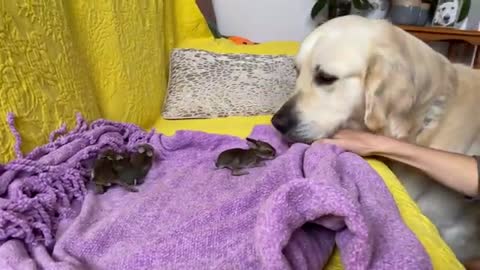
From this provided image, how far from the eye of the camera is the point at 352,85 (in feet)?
3.65

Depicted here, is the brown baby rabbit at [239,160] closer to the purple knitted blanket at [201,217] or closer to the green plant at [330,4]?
the purple knitted blanket at [201,217]

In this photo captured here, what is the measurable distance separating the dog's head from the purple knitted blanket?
0.21 meters

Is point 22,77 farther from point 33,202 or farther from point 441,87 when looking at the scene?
point 441,87

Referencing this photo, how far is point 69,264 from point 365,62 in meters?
0.78

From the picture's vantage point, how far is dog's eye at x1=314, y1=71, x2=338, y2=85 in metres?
1.14

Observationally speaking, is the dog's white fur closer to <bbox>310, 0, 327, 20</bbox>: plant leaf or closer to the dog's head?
<bbox>310, 0, 327, 20</bbox>: plant leaf

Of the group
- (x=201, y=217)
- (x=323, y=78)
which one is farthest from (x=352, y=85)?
(x=201, y=217)

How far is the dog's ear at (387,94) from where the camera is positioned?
1065 millimetres

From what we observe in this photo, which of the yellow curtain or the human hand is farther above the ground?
the yellow curtain

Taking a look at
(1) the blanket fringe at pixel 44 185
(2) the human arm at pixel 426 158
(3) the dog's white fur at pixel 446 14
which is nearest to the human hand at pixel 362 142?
(2) the human arm at pixel 426 158

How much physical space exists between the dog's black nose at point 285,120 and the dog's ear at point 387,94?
18 cm

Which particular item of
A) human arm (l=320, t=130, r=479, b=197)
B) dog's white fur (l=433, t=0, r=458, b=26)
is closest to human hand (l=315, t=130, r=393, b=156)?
human arm (l=320, t=130, r=479, b=197)

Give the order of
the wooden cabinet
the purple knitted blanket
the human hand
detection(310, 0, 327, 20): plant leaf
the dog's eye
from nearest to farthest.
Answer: the purple knitted blanket
the human hand
the dog's eye
the wooden cabinet
detection(310, 0, 327, 20): plant leaf

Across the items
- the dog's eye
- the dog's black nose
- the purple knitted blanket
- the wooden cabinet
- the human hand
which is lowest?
the wooden cabinet
